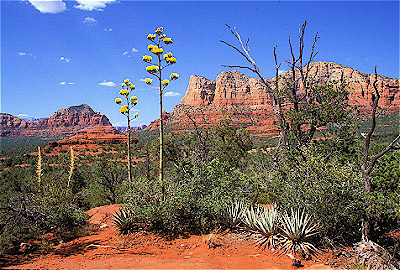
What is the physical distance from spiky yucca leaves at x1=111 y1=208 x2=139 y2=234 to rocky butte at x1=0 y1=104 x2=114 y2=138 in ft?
A: 447

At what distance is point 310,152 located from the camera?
21.7 feet

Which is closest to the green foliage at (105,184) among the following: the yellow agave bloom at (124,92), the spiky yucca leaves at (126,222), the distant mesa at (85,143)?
the yellow agave bloom at (124,92)

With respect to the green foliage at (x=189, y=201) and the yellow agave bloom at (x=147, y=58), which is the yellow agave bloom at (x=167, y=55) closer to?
the yellow agave bloom at (x=147, y=58)

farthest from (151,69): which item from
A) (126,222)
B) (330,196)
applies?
(330,196)

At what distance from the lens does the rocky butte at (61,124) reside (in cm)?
13338

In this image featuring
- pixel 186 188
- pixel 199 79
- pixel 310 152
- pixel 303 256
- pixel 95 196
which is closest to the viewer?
pixel 303 256

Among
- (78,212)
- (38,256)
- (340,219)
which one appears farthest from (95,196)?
(340,219)

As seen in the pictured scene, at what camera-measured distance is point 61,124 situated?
147 m

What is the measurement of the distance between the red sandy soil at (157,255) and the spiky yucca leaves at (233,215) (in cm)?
34

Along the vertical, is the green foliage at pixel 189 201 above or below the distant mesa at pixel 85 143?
below

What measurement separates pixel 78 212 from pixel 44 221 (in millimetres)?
1038

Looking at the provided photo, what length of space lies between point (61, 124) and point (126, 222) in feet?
519

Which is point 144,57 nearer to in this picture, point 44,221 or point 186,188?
point 186,188

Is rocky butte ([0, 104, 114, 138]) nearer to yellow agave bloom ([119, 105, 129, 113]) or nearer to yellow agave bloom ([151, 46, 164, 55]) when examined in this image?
yellow agave bloom ([119, 105, 129, 113])
